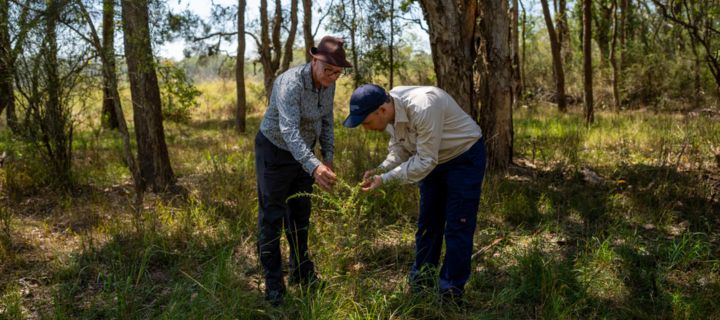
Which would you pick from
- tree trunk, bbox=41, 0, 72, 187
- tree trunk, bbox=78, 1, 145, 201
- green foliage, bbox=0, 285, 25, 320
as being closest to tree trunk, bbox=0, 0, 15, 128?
tree trunk, bbox=41, 0, 72, 187

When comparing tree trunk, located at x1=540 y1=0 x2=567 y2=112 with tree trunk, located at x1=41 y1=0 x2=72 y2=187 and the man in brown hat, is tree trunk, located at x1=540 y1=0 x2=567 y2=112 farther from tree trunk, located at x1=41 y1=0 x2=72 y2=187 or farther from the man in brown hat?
the man in brown hat

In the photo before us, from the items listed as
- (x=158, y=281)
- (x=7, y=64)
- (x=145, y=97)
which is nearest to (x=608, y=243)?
(x=158, y=281)

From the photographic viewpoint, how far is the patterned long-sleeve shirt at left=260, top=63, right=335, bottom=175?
354 centimetres

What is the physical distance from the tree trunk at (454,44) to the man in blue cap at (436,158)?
2917mm

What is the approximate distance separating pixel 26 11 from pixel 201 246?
3.40 metres

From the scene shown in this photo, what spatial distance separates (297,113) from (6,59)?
15.2ft

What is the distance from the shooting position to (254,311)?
11.7 feet

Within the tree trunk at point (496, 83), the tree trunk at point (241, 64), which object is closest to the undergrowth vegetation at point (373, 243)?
the tree trunk at point (496, 83)

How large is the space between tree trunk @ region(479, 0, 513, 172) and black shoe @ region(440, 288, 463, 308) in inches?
130

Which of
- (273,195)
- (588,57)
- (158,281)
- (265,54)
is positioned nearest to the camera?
(273,195)

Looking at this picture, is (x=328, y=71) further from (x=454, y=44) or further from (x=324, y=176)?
(x=454, y=44)

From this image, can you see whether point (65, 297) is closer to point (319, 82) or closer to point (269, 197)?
point (269, 197)

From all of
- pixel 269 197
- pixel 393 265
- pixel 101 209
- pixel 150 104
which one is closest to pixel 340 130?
pixel 150 104

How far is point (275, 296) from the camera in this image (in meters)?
3.83
